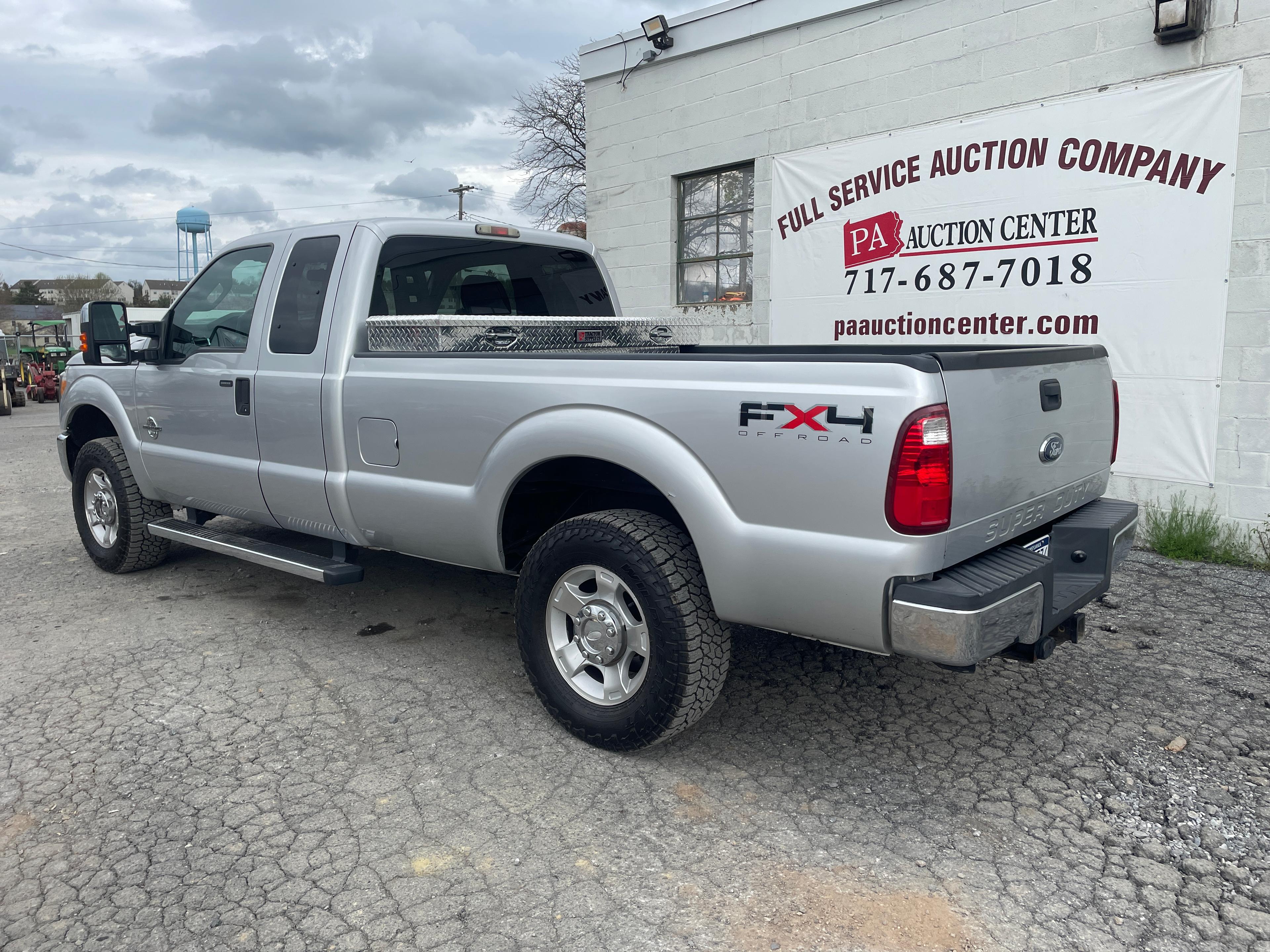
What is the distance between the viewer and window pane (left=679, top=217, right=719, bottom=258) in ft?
28.8

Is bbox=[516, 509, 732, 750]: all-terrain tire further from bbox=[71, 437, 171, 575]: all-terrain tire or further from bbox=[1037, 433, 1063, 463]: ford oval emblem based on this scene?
bbox=[71, 437, 171, 575]: all-terrain tire

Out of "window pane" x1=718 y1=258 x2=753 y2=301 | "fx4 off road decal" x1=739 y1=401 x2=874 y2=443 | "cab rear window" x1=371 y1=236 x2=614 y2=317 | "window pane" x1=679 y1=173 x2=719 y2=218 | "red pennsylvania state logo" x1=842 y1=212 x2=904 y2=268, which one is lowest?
"fx4 off road decal" x1=739 y1=401 x2=874 y2=443

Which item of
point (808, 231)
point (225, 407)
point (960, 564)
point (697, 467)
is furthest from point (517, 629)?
point (808, 231)

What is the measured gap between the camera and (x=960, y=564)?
9.32 feet

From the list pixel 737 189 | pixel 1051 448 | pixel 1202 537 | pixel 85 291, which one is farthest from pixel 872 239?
pixel 85 291

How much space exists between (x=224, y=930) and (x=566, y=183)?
101ft

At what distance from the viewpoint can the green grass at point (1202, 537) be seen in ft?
19.1

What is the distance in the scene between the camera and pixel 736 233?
28.2 feet

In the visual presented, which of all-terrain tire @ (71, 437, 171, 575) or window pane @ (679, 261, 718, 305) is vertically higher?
window pane @ (679, 261, 718, 305)

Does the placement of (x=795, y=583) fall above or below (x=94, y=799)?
above

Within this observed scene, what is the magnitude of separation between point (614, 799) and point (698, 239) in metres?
6.77

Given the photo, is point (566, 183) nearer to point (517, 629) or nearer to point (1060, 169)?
point (1060, 169)

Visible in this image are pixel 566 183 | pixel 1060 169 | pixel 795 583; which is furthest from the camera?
pixel 566 183

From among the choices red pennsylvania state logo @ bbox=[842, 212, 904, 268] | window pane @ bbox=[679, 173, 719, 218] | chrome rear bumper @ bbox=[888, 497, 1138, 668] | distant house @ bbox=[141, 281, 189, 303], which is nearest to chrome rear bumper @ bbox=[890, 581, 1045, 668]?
chrome rear bumper @ bbox=[888, 497, 1138, 668]
